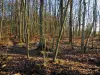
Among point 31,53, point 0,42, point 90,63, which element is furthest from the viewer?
point 0,42

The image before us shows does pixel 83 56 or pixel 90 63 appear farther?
pixel 83 56

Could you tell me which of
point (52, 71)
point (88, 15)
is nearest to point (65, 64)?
point (52, 71)

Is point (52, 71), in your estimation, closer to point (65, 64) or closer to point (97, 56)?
point (65, 64)

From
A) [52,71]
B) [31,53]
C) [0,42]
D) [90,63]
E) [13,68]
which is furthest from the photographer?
[0,42]

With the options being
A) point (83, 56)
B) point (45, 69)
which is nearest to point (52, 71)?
point (45, 69)

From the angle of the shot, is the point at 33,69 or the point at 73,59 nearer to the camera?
the point at 33,69

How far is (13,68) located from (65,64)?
3.78 m

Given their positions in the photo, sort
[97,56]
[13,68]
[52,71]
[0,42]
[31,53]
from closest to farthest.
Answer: [52,71] → [13,68] → [97,56] → [31,53] → [0,42]

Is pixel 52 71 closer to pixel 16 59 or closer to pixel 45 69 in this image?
pixel 45 69

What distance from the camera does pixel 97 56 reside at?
18.8 meters

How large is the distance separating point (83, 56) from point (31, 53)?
5038mm

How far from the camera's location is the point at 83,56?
18.9m

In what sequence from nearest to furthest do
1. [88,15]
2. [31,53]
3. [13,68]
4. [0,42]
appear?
1. [13,68]
2. [31,53]
3. [0,42]
4. [88,15]

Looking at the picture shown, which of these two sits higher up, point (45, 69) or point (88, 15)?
point (88, 15)
